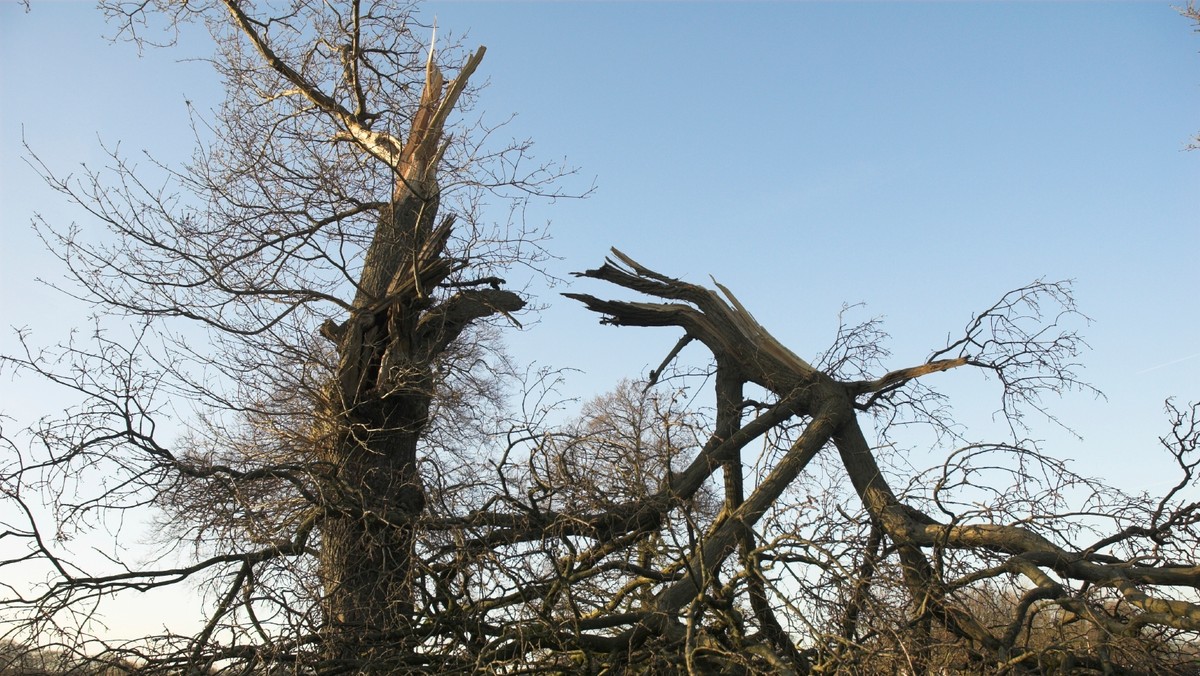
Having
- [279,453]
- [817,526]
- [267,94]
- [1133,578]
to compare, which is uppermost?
[267,94]

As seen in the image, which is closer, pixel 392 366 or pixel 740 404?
pixel 392 366

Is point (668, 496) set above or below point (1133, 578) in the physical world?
above

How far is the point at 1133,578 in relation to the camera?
5.63 metres

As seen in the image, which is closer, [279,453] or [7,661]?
[7,661]

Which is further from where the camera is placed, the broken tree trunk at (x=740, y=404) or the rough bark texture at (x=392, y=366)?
the rough bark texture at (x=392, y=366)

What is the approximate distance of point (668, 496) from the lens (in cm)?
639

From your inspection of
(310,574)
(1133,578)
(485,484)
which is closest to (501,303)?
(485,484)

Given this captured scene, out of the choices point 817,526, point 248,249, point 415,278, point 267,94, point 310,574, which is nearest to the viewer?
point 817,526

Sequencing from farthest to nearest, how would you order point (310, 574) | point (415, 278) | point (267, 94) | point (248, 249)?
point (267, 94) → point (248, 249) → point (415, 278) → point (310, 574)

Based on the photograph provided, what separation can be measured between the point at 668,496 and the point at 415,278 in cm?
262

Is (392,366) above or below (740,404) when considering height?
above

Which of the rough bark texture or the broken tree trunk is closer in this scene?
the broken tree trunk

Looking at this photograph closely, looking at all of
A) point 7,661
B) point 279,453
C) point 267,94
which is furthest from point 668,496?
point 267,94

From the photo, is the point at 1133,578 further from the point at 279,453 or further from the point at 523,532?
the point at 279,453
